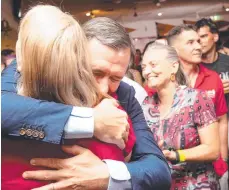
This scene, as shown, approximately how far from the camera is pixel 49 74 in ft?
3.00

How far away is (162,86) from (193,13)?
7.13 metres

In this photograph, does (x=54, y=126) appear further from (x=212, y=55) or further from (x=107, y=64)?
(x=212, y=55)

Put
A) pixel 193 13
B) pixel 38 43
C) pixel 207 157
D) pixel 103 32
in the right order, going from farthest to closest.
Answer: pixel 193 13
pixel 207 157
pixel 103 32
pixel 38 43

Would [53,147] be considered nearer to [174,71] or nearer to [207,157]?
[207,157]

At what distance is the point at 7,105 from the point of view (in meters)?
0.98

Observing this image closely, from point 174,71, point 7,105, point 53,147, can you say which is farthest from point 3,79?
point 174,71

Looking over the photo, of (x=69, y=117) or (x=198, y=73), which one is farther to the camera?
(x=198, y=73)

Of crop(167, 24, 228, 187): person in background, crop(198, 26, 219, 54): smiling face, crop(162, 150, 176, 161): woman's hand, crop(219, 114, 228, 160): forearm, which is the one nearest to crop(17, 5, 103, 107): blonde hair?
crop(162, 150, 176, 161): woman's hand

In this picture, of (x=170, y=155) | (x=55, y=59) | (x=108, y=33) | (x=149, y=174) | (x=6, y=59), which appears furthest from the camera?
(x=6, y=59)

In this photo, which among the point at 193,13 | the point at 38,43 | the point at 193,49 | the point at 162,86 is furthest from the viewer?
the point at 193,13

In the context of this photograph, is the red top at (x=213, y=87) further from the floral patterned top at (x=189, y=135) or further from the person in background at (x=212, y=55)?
the floral patterned top at (x=189, y=135)

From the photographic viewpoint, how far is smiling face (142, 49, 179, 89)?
222cm

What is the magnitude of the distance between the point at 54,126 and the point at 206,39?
2634 millimetres

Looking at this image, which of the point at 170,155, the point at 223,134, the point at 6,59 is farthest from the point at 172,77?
the point at 6,59
